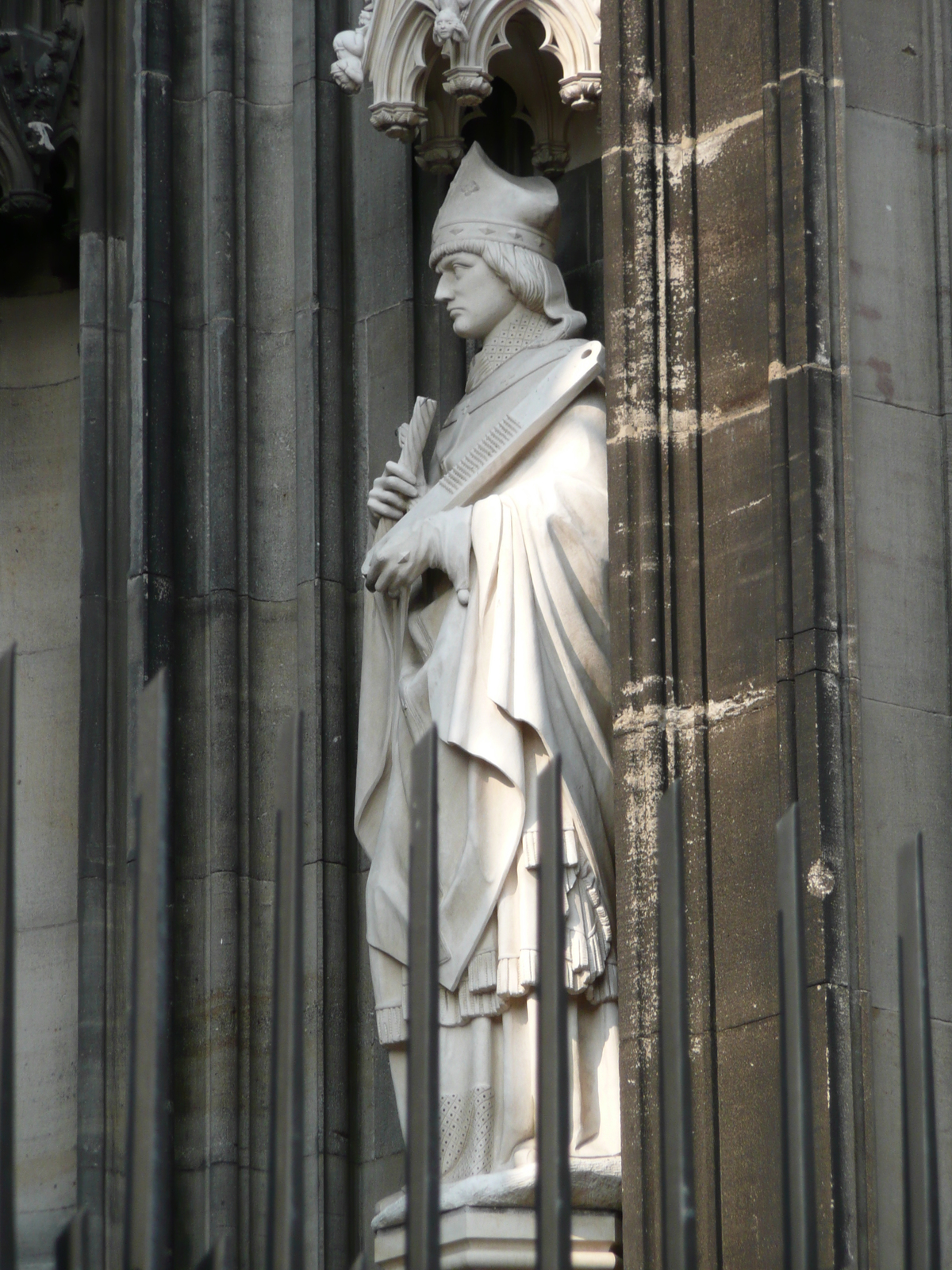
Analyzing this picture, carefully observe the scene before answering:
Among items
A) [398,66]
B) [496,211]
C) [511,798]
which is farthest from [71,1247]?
[398,66]

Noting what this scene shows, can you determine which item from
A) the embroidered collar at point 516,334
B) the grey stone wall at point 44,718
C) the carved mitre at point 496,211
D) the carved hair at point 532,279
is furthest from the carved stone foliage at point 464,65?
the grey stone wall at point 44,718

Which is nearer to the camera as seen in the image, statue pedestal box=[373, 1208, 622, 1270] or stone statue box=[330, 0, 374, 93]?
statue pedestal box=[373, 1208, 622, 1270]

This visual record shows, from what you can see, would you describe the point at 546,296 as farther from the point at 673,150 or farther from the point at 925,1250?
the point at 925,1250

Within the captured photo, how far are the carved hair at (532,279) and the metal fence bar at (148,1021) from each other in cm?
391

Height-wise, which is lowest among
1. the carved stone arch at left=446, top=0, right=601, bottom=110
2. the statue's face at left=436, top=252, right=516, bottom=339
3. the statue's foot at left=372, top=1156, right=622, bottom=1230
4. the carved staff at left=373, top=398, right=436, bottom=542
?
the statue's foot at left=372, top=1156, right=622, bottom=1230

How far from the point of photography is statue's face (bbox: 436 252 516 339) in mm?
6348

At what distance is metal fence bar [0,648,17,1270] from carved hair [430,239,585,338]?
12.8ft

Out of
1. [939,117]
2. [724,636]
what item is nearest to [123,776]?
[724,636]

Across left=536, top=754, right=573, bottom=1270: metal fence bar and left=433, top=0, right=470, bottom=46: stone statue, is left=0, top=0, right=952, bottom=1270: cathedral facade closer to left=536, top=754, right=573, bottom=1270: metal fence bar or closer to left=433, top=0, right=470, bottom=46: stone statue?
left=433, top=0, right=470, bottom=46: stone statue

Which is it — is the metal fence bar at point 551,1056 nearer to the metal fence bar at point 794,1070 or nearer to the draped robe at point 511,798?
the metal fence bar at point 794,1070

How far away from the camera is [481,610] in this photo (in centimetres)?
589

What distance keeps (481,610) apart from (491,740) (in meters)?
0.31

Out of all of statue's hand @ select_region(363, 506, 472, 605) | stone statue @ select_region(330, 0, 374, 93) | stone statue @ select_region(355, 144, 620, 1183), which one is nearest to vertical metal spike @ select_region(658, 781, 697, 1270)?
stone statue @ select_region(355, 144, 620, 1183)

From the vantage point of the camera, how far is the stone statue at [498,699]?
18.4 feet
